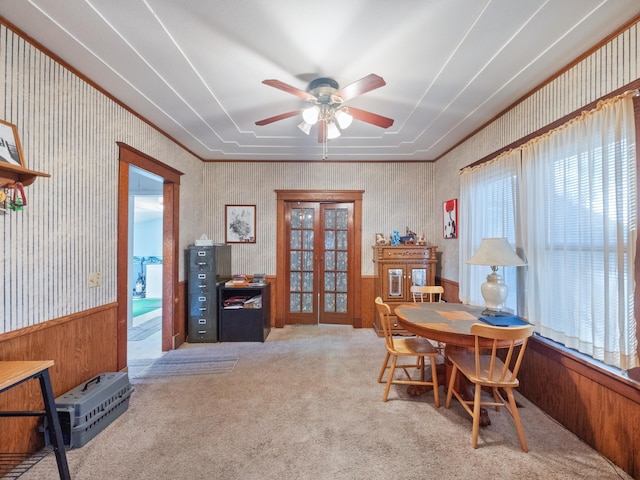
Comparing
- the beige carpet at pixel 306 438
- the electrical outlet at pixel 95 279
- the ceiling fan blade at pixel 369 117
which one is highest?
the ceiling fan blade at pixel 369 117

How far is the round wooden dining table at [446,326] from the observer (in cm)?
200

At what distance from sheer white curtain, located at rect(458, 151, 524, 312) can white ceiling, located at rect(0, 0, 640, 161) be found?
60 centimetres

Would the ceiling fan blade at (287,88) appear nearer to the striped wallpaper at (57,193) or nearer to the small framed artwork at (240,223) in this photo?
the striped wallpaper at (57,193)

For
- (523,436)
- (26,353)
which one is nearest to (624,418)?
(523,436)

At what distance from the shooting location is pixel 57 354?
2.00m

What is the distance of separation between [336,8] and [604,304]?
94.2 inches

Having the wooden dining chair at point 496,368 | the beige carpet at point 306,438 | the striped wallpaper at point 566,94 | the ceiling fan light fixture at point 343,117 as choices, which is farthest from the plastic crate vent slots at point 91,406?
the striped wallpaper at point 566,94

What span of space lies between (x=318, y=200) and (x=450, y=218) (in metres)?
1.98

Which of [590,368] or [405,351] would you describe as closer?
[590,368]

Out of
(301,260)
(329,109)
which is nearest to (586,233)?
(329,109)

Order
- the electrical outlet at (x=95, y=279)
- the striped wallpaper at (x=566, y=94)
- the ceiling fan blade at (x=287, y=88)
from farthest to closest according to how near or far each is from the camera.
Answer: the electrical outlet at (x=95, y=279)
the ceiling fan blade at (x=287, y=88)
the striped wallpaper at (x=566, y=94)

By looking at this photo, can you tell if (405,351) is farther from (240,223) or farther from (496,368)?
(240,223)

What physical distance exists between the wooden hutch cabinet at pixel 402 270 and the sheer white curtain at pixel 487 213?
642 millimetres

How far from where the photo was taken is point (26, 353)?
1.77 m
